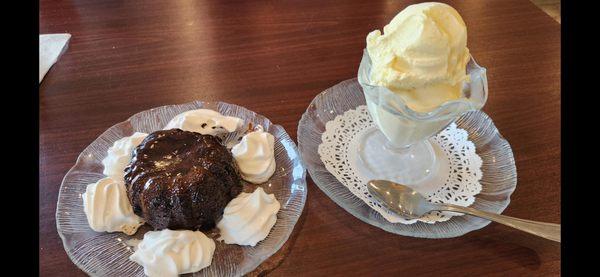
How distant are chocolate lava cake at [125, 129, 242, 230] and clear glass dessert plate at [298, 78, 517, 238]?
0.25 m

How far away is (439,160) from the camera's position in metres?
1.36

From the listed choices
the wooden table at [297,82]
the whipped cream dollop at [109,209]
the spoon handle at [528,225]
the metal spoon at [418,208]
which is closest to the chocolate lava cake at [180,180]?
the whipped cream dollop at [109,209]

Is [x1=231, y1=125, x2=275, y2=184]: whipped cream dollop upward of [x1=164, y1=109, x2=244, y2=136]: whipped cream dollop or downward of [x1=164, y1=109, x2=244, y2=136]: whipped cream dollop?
downward

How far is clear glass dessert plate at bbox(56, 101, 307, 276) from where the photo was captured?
103cm

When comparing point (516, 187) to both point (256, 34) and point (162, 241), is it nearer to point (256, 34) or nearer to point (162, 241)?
point (162, 241)

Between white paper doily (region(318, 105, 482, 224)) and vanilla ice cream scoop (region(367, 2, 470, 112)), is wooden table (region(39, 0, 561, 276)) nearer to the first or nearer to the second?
white paper doily (region(318, 105, 482, 224))

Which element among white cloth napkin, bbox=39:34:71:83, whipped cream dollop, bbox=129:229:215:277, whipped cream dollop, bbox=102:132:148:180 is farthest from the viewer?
white cloth napkin, bbox=39:34:71:83

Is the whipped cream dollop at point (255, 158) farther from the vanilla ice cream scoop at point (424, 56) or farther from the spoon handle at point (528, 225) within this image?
the spoon handle at point (528, 225)

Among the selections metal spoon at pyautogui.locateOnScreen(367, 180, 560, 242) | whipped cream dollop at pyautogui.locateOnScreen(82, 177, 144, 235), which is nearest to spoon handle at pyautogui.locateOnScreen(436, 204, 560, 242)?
metal spoon at pyautogui.locateOnScreen(367, 180, 560, 242)

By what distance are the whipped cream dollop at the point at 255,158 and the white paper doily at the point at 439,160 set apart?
0.17 m

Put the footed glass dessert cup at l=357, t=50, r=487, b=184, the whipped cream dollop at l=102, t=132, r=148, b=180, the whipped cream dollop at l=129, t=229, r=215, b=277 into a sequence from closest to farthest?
1. the whipped cream dollop at l=129, t=229, r=215, b=277
2. the footed glass dessert cup at l=357, t=50, r=487, b=184
3. the whipped cream dollop at l=102, t=132, r=148, b=180

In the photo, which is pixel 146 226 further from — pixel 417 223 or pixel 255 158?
pixel 417 223

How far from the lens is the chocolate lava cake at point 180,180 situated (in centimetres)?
108

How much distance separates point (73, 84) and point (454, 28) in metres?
1.25
